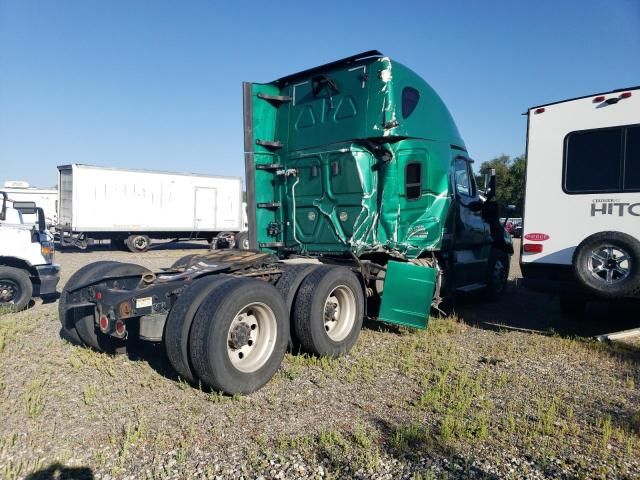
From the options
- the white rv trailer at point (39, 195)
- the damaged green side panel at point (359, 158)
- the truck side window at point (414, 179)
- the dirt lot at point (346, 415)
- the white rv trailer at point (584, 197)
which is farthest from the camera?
the white rv trailer at point (39, 195)

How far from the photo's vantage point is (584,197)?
5953 millimetres

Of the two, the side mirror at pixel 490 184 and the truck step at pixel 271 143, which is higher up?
the truck step at pixel 271 143

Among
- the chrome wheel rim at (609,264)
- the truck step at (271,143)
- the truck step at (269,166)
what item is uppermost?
the truck step at (271,143)

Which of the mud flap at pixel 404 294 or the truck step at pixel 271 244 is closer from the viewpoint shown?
the mud flap at pixel 404 294

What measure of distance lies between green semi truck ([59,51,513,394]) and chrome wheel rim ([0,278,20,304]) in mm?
2590


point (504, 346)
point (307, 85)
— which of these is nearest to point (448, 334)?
point (504, 346)

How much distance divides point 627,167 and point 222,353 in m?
5.07

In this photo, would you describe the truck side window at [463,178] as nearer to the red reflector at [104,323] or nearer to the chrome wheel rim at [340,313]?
the chrome wheel rim at [340,313]

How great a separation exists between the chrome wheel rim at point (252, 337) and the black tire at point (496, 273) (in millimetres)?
5256

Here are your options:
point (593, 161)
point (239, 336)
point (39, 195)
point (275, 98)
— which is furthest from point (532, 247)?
point (39, 195)

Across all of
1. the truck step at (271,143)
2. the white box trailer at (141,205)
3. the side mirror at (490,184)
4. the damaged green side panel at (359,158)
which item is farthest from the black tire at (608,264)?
the white box trailer at (141,205)

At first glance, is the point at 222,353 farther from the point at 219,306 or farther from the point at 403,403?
the point at 403,403

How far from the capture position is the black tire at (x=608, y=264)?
5.18 meters

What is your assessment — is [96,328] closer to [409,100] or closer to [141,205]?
[409,100]
